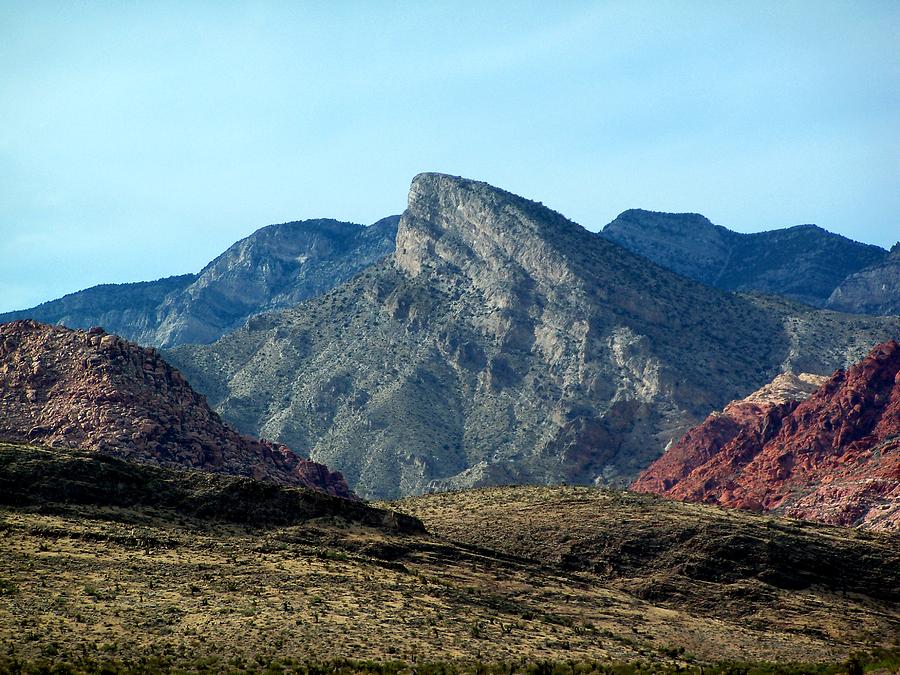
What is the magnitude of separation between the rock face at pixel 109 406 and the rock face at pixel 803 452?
5948 cm

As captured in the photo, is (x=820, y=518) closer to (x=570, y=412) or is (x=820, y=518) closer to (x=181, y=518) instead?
(x=570, y=412)

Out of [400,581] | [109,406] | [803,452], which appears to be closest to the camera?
[400,581]

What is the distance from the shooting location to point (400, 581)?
249ft

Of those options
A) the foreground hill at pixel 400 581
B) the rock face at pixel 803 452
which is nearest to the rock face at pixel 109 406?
the foreground hill at pixel 400 581

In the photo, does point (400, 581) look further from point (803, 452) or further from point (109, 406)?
point (803, 452)

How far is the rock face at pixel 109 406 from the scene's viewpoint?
367 ft

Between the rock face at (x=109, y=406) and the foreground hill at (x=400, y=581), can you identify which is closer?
the foreground hill at (x=400, y=581)

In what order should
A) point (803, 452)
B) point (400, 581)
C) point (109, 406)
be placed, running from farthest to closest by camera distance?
1. point (803, 452)
2. point (109, 406)
3. point (400, 581)

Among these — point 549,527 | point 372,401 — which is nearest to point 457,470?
point 372,401

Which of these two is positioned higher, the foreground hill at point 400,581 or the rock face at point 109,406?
the rock face at point 109,406

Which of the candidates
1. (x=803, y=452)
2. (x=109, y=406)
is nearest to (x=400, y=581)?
(x=109, y=406)

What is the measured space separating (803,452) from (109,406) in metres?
91.0

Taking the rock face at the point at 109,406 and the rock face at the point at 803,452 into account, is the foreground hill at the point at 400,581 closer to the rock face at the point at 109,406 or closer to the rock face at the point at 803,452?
the rock face at the point at 109,406

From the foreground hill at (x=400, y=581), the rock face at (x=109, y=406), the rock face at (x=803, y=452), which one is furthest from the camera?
the rock face at (x=803, y=452)
